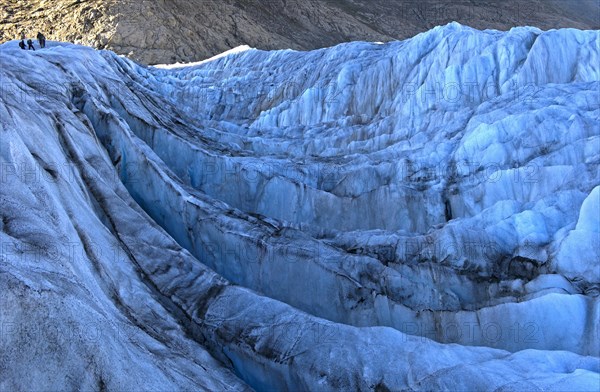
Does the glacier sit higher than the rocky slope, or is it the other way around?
the glacier

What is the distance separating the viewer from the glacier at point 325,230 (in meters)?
7.04

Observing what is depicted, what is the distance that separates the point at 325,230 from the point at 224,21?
130 ft

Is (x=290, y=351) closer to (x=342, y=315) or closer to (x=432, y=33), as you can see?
(x=342, y=315)

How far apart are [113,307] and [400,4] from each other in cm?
6854

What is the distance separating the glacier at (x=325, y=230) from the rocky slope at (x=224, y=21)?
78.8ft

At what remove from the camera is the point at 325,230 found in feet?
43.8

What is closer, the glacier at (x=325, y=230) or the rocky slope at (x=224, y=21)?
the glacier at (x=325, y=230)

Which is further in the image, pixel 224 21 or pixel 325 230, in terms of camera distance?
pixel 224 21

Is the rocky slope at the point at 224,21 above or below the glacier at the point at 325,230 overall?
below

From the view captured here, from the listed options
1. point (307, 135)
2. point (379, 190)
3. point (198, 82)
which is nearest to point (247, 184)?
point (379, 190)

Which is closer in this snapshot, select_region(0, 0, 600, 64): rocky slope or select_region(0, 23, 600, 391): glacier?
select_region(0, 23, 600, 391): glacier

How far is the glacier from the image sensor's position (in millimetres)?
7043

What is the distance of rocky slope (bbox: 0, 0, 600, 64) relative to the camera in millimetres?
42750

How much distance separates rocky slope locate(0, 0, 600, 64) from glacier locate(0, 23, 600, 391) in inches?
946
